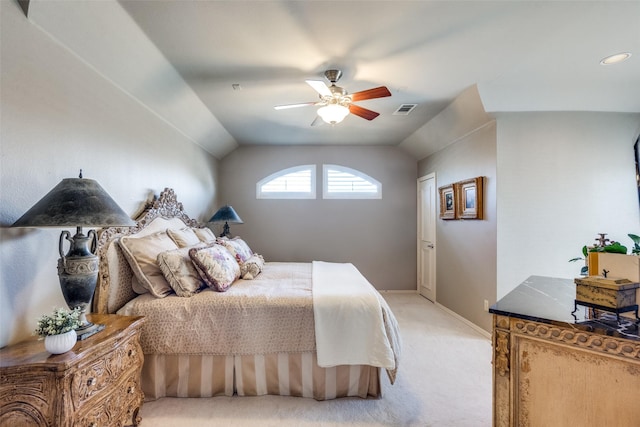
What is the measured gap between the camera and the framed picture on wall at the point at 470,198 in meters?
3.35

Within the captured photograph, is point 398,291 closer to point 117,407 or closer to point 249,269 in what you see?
point 249,269

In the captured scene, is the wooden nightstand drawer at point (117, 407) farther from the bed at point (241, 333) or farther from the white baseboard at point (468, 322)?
the white baseboard at point (468, 322)

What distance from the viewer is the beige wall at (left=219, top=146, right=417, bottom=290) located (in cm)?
508

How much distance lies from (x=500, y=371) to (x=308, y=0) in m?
2.23

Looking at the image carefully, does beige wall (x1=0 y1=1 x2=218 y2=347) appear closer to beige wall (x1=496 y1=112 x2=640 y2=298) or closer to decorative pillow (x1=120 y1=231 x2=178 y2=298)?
decorative pillow (x1=120 y1=231 x2=178 y2=298)

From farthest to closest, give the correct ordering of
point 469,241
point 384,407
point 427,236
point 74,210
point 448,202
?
point 427,236
point 448,202
point 469,241
point 384,407
point 74,210

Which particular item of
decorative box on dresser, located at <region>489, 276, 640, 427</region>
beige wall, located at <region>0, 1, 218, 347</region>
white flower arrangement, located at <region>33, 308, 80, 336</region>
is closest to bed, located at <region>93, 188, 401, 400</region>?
beige wall, located at <region>0, 1, 218, 347</region>

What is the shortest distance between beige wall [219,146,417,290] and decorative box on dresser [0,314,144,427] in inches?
135

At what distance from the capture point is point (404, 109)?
3482 mm

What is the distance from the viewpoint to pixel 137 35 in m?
2.02

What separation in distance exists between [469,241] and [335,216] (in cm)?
224

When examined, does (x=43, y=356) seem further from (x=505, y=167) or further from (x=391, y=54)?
(x=505, y=167)

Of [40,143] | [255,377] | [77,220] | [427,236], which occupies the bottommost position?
[255,377]

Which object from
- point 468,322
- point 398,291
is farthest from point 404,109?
point 398,291
